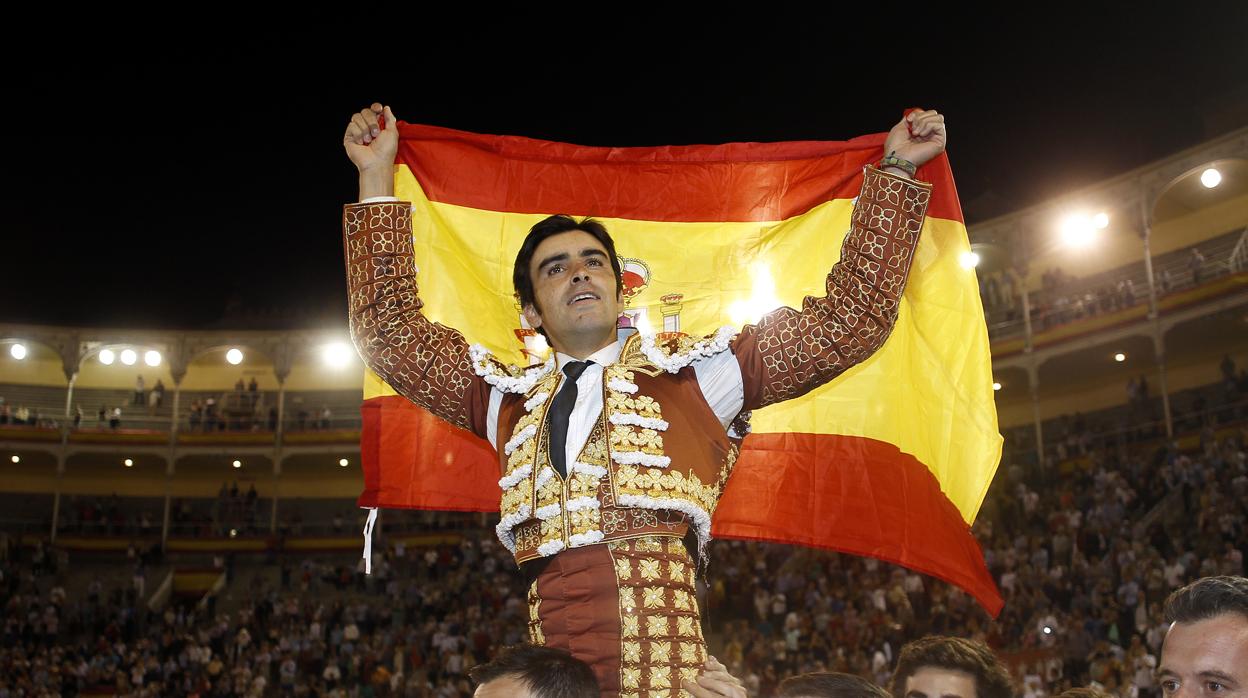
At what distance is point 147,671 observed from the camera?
1912cm

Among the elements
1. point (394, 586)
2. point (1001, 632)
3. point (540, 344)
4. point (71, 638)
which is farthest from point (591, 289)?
point (71, 638)

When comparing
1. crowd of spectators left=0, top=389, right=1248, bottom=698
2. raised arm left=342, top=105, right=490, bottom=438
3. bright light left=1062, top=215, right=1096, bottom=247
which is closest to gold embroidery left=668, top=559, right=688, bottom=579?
raised arm left=342, top=105, right=490, bottom=438

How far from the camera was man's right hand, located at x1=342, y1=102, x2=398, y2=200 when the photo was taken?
388 centimetres

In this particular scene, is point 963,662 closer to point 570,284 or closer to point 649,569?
point 649,569

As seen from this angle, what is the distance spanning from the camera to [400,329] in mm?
3584

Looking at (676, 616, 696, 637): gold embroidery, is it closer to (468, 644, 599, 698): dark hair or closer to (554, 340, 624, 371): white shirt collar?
(468, 644, 599, 698): dark hair

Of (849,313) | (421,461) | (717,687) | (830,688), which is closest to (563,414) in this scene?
(849,313)

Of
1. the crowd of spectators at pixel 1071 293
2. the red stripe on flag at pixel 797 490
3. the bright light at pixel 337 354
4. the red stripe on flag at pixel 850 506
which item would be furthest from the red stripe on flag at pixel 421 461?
the bright light at pixel 337 354

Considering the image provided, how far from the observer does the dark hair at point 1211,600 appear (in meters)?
2.47

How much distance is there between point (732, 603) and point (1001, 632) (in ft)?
Answer: 15.0

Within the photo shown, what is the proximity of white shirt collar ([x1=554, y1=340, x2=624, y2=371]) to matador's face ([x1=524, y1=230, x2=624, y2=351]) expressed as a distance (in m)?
0.02

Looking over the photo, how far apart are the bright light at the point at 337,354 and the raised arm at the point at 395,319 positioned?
1117 inches

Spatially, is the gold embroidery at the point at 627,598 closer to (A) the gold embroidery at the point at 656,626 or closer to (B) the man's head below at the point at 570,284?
(A) the gold embroidery at the point at 656,626

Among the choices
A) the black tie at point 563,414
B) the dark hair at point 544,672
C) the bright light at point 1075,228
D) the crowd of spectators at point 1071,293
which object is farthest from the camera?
the bright light at point 1075,228
